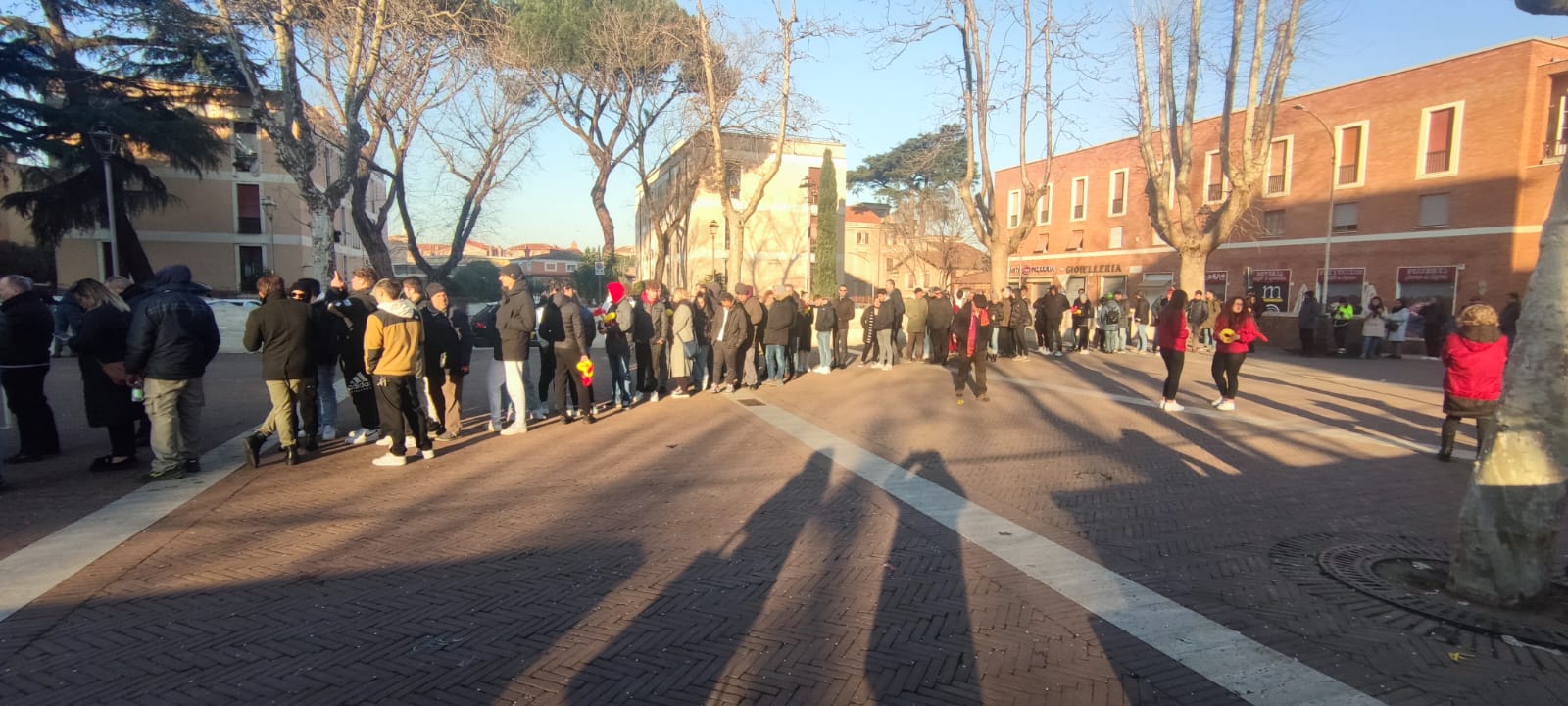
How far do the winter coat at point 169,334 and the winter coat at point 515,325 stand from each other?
8.36 ft

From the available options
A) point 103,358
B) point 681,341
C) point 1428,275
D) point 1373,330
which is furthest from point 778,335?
point 1428,275

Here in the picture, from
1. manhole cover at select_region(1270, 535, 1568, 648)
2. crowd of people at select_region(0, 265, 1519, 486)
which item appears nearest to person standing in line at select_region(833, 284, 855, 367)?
crowd of people at select_region(0, 265, 1519, 486)

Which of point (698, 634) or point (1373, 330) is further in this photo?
point (1373, 330)

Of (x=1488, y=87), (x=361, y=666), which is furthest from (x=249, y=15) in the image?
(x=1488, y=87)

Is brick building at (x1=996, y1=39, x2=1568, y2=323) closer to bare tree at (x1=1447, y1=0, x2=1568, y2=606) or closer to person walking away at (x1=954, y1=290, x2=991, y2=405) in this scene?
person walking away at (x1=954, y1=290, x2=991, y2=405)

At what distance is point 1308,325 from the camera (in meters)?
19.1

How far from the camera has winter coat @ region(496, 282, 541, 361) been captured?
8203 mm

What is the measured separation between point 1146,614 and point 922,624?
3.78 ft

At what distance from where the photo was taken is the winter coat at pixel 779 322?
12500 millimetres

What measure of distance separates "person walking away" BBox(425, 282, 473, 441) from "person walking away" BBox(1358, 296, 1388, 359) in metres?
20.0

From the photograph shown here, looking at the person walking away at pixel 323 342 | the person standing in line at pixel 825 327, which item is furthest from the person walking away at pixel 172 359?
the person standing in line at pixel 825 327

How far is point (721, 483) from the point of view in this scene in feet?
21.5

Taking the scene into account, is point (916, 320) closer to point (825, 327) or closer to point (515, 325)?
point (825, 327)

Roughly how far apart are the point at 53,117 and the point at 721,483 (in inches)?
1078
